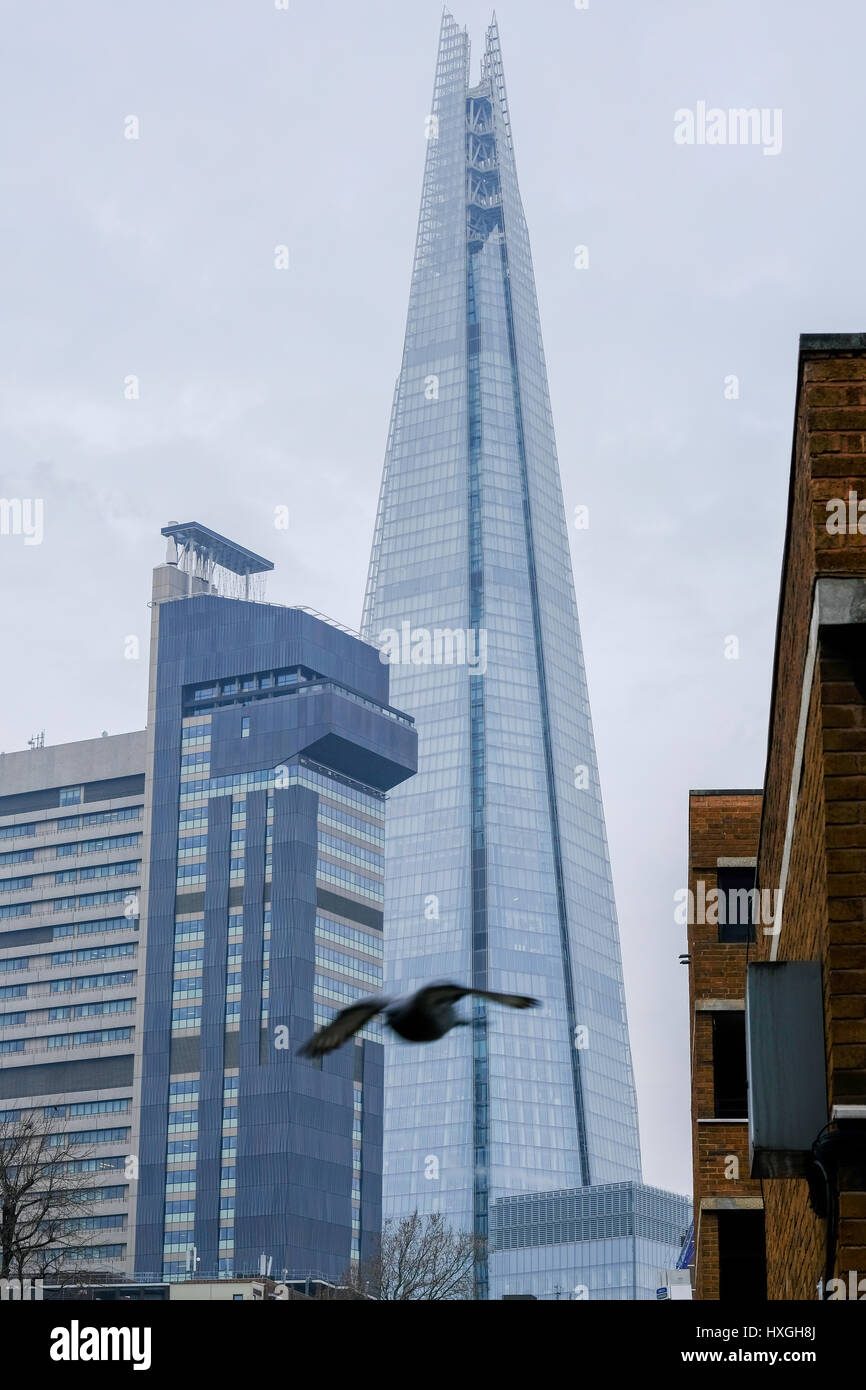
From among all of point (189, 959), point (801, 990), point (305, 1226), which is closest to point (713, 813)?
point (801, 990)

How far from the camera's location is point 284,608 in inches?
7411

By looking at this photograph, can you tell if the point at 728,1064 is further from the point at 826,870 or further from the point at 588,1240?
the point at 588,1240

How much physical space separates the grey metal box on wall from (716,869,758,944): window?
1833 cm

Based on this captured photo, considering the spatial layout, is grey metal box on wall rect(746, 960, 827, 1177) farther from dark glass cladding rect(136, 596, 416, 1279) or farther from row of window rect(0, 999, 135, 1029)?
row of window rect(0, 999, 135, 1029)

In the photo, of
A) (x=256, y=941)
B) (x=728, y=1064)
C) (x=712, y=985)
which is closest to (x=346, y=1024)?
(x=712, y=985)

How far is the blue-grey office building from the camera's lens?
162 meters

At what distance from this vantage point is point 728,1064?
2955cm

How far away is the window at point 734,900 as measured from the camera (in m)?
29.2

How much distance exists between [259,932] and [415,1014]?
163 metres

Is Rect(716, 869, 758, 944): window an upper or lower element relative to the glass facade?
upper

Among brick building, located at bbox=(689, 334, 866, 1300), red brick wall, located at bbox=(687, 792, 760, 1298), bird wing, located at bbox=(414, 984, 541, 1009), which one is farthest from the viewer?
red brick wall, located at bbox=(687, 792, 760, 1298)

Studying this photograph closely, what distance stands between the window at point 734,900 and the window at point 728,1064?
129 centimetres

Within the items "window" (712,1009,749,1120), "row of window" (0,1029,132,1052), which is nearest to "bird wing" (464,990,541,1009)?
"window" (712,1009,749,1120)
